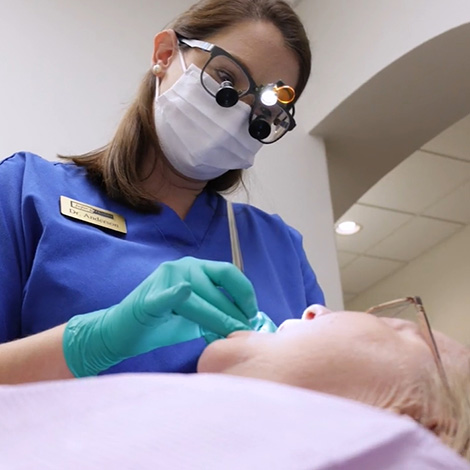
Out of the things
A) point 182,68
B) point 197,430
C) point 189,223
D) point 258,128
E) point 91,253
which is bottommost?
point 197,430

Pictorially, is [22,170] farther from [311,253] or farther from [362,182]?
[362,182]

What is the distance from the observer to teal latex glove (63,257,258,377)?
32.0 inches

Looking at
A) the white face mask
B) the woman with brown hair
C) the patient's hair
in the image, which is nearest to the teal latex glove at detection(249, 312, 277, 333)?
the woman with brown hair

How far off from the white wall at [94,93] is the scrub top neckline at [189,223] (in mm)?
852

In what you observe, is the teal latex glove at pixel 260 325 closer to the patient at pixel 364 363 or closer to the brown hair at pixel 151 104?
the patient at pixel 364 363

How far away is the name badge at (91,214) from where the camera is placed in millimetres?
1218

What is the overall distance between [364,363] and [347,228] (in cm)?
349

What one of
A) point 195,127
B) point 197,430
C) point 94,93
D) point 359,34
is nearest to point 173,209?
point 195,127

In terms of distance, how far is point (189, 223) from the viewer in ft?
4.47

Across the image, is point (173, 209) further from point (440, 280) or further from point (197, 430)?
point (440, 280)

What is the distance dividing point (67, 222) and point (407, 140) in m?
1.74

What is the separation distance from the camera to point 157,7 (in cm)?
260

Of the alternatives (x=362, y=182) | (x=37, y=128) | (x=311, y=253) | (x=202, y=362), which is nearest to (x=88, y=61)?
(x=37, y=128)

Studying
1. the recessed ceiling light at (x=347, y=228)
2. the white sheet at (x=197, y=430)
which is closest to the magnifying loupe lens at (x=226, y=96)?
the white sheet at (x=197, y=430)
